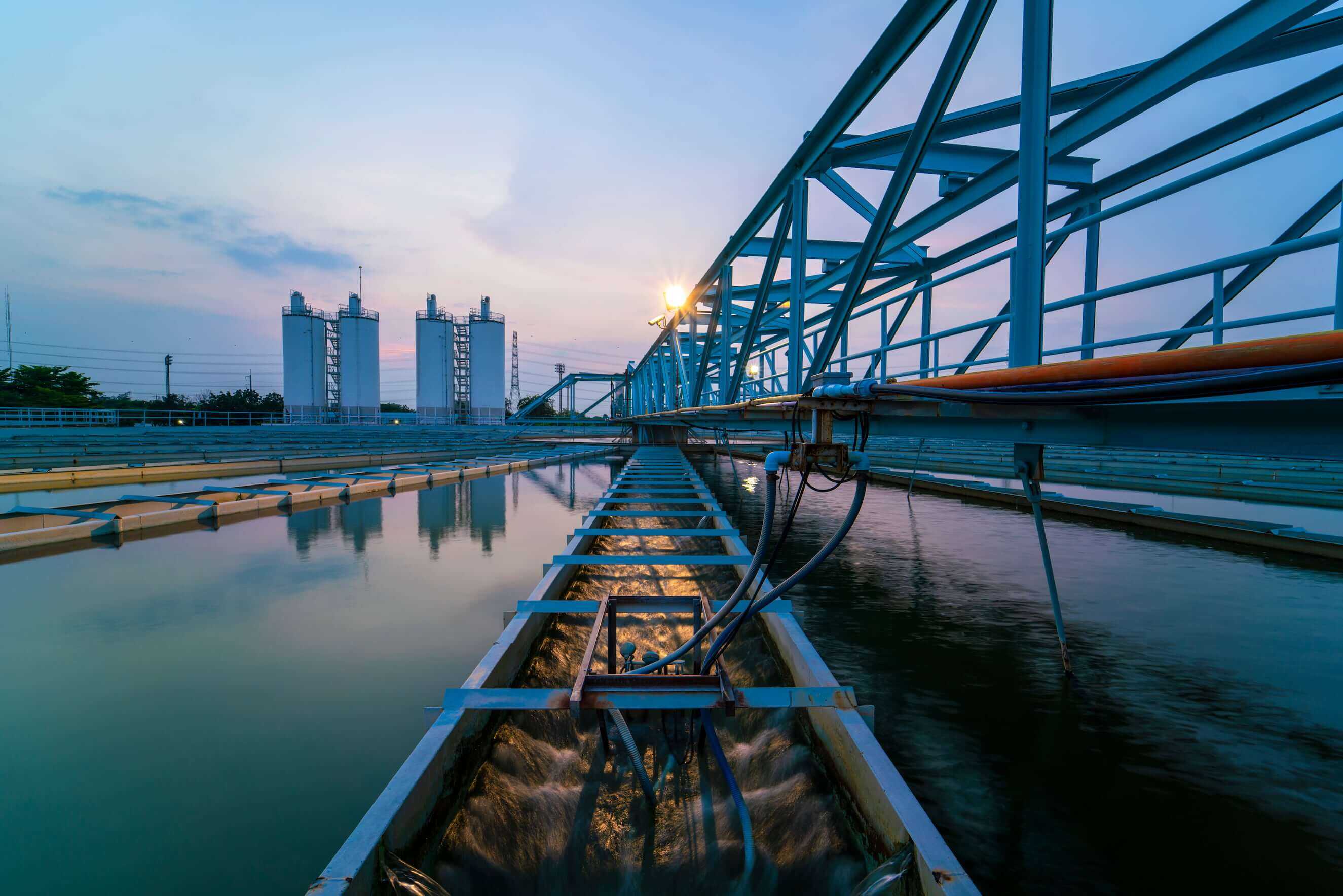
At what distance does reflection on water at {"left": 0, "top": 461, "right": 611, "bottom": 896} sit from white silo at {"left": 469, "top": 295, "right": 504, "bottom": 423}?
4138cm

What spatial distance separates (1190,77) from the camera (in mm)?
3498

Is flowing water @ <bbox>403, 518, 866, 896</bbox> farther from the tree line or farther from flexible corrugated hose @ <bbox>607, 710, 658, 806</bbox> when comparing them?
the tree line

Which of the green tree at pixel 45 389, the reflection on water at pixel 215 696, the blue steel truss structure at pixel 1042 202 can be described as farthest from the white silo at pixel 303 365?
the blue steel truss structure at pixel 1042 202

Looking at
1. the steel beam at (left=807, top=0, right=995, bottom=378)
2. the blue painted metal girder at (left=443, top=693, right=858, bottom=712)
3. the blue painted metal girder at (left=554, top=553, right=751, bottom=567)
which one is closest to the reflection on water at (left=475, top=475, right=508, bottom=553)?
the blue painted metal girder at (left=554, top=553, right=751, bottom=567)

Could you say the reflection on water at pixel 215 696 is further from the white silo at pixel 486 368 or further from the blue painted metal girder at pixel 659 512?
the white silo at pixel 486 368

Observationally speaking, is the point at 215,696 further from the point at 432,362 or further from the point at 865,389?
the point at 432,362

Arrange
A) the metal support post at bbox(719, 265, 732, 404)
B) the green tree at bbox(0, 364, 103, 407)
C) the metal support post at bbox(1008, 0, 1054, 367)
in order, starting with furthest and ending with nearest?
the green tree at bbox(0, 364, 103, 407)
the metal support post at bbox(719, 265, 732, 404)
the metal support post at bbox(1008, 0, 1054, 367)

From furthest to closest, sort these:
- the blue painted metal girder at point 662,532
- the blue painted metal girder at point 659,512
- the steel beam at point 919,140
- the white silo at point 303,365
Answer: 1. the white silo at point 303,365
2. the blue painted metal girder at point 659,512
3. the blue painted metal girder at point 662,532
4. the steel beam at point 919,140

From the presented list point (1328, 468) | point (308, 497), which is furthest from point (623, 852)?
point (1328, 468)

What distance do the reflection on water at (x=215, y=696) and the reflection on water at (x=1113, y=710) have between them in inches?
105

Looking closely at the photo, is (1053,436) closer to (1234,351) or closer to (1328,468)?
(1234,351)

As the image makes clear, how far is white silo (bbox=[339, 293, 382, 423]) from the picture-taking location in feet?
150

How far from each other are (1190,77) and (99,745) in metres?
6.92

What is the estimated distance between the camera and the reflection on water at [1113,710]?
224 centimetres
